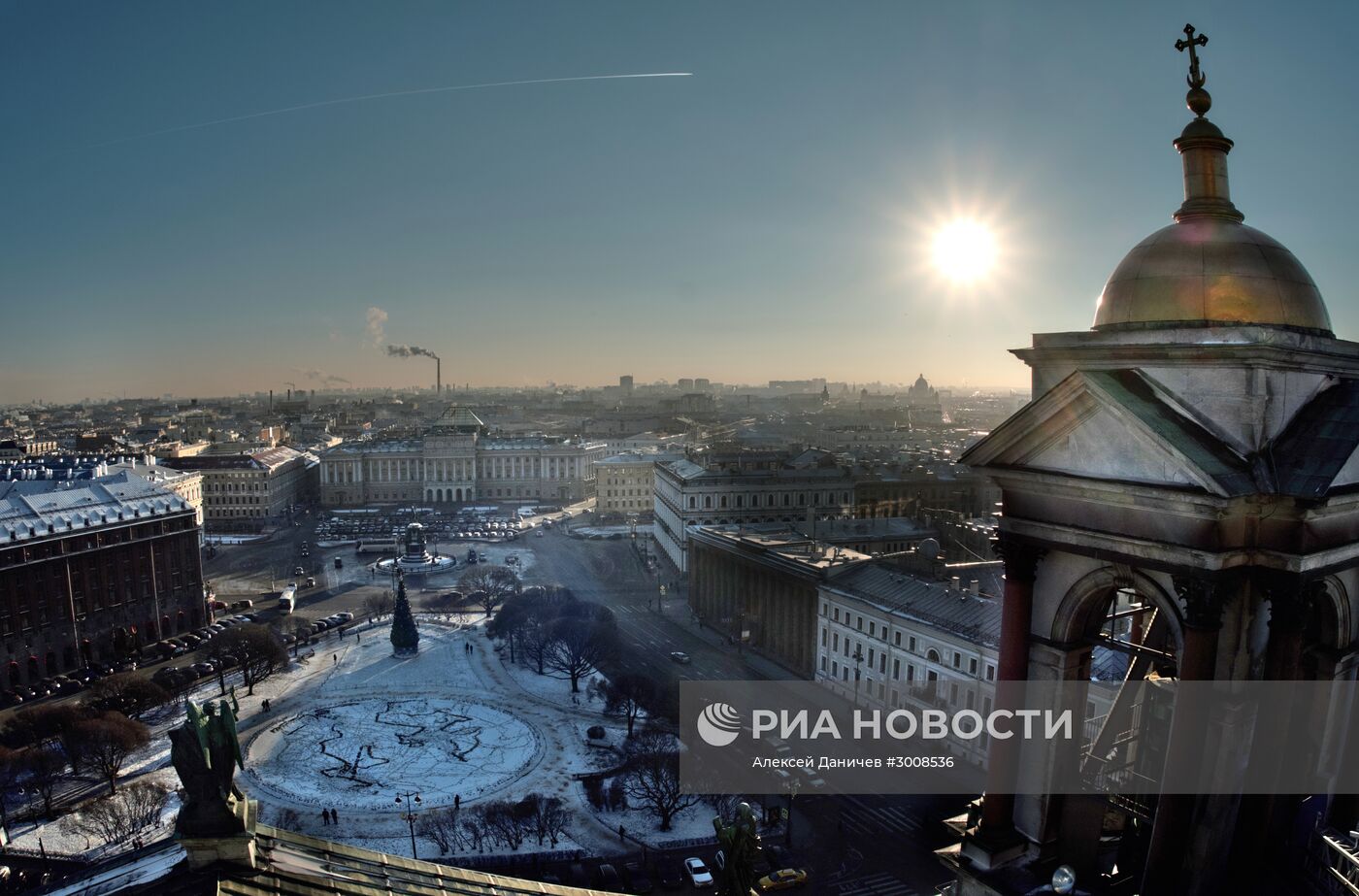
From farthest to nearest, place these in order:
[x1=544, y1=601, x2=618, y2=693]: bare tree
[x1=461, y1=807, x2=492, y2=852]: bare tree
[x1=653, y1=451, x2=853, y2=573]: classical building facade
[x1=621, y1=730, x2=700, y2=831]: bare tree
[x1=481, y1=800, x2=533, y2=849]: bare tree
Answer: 1. [x1=653, y1=451, x2=853, y2=573]: classical building facade
2. [x1=544, y1=601, x2=618, y2=693]: bare tree
3. [x1=621, y1=730, x2=700, y2=831]: bare tree
4. [x1=481, y1=800, x2=533, y2=849]: bare tree
5. [x1=461, y1=807, x2=492, y2=852]: bare tree

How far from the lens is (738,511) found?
7719cm

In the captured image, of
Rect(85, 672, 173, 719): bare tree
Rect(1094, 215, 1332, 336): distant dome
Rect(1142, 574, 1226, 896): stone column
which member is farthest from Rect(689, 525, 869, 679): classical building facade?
Rect(1094, 215, 1332, 336): distant dome

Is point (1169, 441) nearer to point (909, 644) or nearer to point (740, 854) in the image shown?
point (740, 854)

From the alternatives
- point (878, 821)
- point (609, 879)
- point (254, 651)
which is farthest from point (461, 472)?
point (609, 879)

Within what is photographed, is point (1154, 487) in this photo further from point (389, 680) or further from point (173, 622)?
point (173, 622)

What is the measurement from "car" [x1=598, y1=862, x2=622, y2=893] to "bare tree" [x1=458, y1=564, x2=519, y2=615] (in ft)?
126

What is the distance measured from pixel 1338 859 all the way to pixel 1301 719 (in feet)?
4.23

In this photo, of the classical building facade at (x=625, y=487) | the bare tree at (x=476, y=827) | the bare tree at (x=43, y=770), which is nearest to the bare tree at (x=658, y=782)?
the bare tree at (x=476, y=827)

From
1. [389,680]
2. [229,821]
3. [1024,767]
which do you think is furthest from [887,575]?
[229,821]

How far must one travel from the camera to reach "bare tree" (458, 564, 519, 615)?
68.2 m

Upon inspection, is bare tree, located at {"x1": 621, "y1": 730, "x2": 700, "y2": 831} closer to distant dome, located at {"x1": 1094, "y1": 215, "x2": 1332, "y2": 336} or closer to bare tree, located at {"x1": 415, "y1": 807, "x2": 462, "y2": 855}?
bare tree, located at {"x1": 415, "y1": 807, "x2": 462, "y2": 855}

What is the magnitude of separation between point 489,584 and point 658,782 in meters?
41.8

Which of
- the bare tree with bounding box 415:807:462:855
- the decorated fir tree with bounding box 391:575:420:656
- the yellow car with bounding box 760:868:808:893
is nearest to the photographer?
the yellow car with bounding box 760:868:808:893

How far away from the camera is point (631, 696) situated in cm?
4294
